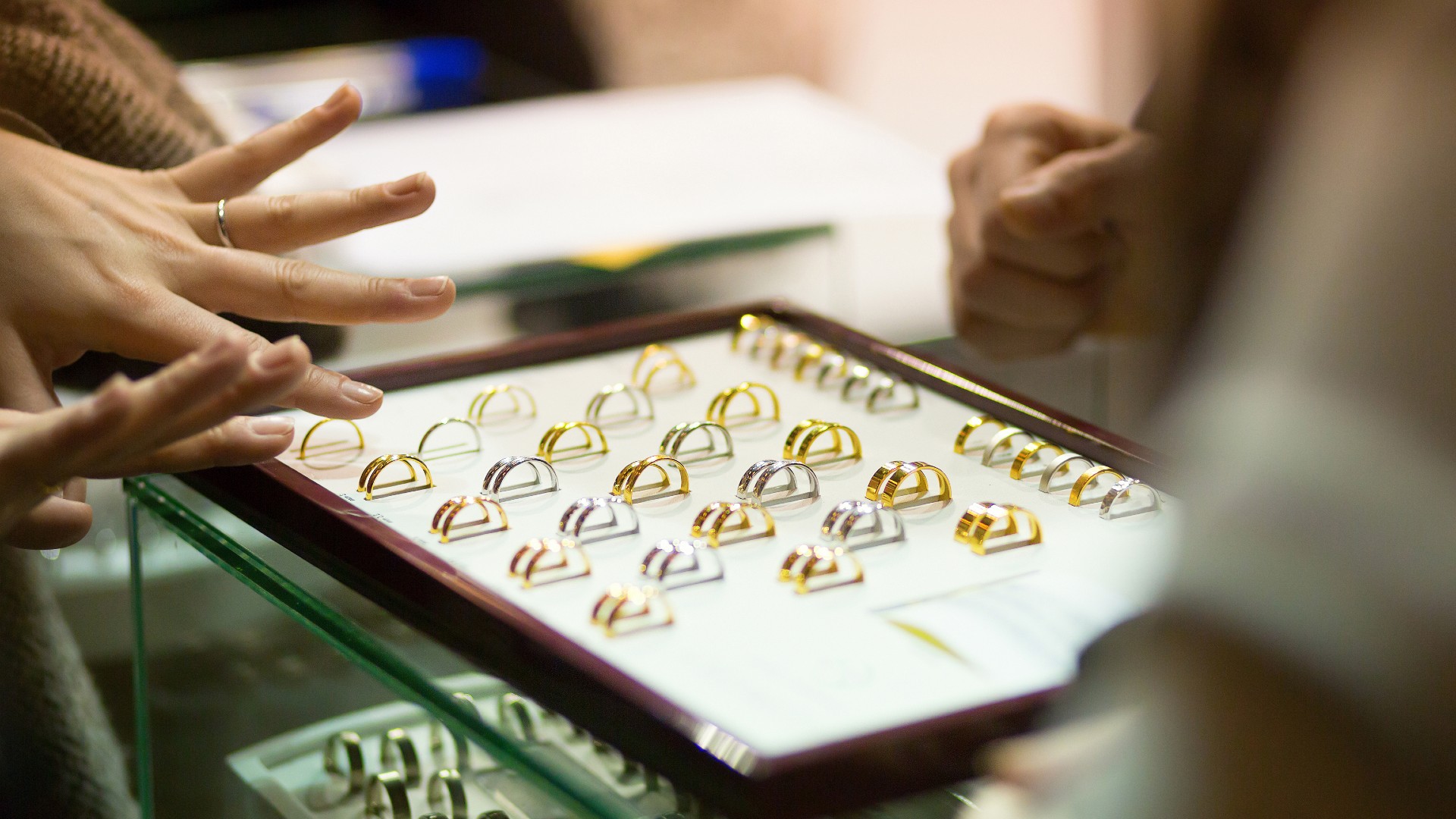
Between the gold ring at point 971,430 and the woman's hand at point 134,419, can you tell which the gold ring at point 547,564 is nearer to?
the woman's hand at point 134,419

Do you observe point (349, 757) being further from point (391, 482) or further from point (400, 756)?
point (391, 482)

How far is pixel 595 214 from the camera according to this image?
1.31 meters

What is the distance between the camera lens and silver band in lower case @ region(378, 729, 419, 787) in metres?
0.70

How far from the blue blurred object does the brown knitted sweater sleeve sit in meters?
1.05

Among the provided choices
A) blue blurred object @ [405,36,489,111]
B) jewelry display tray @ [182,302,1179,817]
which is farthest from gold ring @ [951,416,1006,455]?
blue blurred object @ [405,36,489,111]

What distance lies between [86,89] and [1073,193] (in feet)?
2.01

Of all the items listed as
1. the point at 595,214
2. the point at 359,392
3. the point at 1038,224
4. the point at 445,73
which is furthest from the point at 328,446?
the point at 445,73

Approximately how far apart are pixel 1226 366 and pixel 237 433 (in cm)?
44

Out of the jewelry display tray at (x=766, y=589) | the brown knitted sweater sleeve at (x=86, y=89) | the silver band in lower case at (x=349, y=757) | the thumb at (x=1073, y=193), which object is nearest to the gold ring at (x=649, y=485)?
the jewelry display tray at (x=766, y=589)

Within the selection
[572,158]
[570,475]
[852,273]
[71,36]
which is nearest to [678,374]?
[570,475]

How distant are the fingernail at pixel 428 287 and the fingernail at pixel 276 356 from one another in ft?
0.54

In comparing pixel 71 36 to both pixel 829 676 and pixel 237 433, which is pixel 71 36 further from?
pixel 829 676

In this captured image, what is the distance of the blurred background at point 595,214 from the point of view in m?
0.80

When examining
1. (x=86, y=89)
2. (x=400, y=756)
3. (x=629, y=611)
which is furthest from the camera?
(x=86, y=89)
